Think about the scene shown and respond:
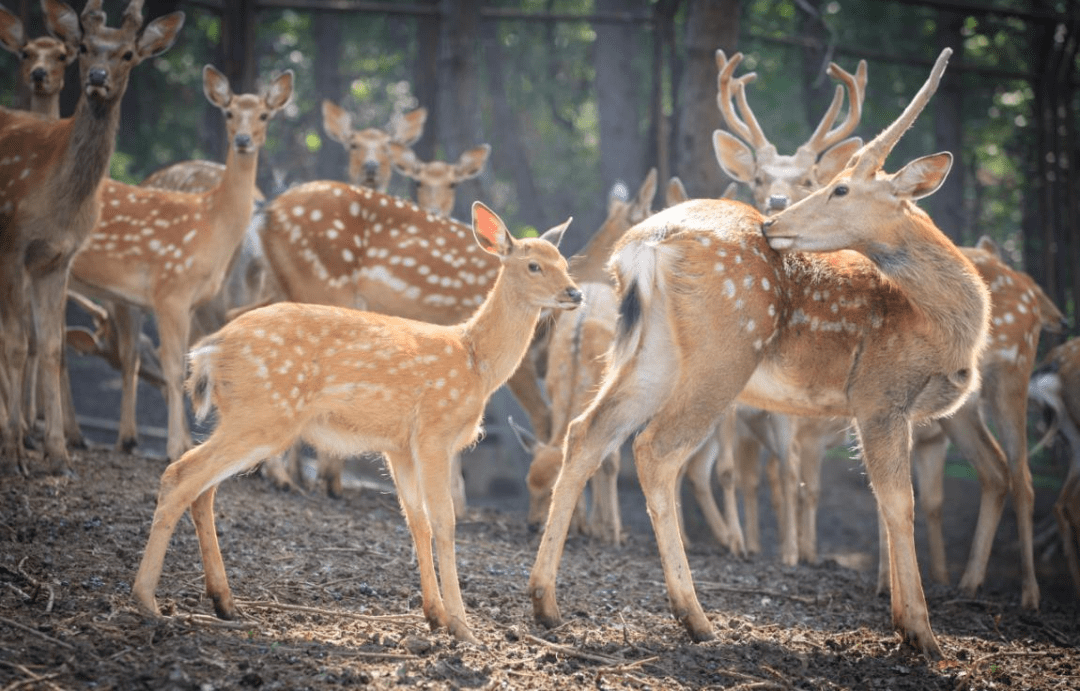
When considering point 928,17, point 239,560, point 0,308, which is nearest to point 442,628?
point 239,560

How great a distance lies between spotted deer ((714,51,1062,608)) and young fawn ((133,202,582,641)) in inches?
115

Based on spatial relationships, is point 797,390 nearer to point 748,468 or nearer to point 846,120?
point 846,120

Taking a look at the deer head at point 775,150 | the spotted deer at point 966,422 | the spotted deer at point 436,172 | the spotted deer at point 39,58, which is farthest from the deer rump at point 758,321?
the spotted deer at point 39,58

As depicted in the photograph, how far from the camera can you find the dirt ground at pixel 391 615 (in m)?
4.23

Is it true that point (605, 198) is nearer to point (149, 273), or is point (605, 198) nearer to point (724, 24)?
point (724, 24)

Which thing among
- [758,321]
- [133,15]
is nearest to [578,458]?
[758,321]

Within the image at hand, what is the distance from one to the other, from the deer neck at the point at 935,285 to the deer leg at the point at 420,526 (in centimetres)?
253

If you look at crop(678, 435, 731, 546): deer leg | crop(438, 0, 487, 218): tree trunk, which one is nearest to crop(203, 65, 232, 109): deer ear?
crop(438, 0, 487, 218): tree trunk

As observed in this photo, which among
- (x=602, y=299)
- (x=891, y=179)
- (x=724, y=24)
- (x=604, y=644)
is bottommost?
(x=604, y=644)

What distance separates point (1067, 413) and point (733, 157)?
3144mm

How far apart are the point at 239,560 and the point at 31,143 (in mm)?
3338

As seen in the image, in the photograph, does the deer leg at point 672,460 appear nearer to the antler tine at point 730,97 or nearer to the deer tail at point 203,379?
the deer tail at point 203,379

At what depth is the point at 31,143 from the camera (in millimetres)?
7387

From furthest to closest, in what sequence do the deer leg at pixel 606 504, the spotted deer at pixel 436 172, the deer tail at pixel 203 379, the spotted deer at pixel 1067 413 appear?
the spotted deer at pixel 436 172 < the spotted deer at pixel 1067 413 < the deer leg at pixel 606 504 < the deer tail at pixel 203 379
